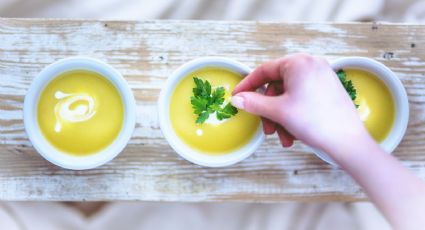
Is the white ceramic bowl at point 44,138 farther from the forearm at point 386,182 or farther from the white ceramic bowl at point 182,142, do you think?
the forearm at point 386,182

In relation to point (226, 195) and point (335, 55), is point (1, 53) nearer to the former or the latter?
point (226, 195)

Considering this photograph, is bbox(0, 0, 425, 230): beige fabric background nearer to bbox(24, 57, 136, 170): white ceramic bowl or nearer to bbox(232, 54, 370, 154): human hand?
bbox(24, 57, 136, 170): white ceramic bowl

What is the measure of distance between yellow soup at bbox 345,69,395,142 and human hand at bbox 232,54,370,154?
0.13m

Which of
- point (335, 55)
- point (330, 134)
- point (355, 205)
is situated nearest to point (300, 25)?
point (335, 55)

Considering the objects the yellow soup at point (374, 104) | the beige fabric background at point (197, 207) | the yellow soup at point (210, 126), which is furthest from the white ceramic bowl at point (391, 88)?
the beige fabric background at point (197, 207)

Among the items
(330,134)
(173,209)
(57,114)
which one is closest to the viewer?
(330,134)

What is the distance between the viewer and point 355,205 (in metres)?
1.03

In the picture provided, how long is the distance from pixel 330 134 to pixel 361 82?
18cm

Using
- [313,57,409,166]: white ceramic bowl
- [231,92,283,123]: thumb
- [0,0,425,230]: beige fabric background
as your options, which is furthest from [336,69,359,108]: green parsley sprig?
[0,0,425,230]: beige fabric background

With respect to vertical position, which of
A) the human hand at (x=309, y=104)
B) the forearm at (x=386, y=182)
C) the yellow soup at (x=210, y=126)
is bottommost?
the forearm at (x=386, y=182)

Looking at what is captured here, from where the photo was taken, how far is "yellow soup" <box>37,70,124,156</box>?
0.84 meters

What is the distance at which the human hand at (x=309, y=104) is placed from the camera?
721mm

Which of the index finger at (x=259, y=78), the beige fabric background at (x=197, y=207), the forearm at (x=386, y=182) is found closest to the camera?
the forearm at (x=386, y=182)

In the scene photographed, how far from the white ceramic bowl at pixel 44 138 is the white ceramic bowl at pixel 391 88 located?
10.9 inches
